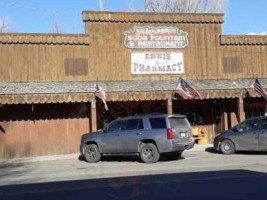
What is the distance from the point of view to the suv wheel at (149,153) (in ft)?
63.8

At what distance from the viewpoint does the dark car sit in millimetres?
20922

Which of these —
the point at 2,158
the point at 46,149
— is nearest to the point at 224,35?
the point at 46,149

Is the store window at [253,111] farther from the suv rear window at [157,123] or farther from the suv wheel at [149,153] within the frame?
the suv wheel at [149,153]

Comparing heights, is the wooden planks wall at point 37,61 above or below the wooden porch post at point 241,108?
above

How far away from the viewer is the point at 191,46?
28547 mm

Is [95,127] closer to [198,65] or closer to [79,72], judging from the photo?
[79,72]

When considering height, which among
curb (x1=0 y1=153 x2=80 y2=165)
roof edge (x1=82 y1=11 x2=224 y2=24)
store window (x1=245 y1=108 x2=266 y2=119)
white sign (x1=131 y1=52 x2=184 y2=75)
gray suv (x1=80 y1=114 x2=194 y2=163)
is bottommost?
curb (x1=0 y1=153 x2=80 y2=165)

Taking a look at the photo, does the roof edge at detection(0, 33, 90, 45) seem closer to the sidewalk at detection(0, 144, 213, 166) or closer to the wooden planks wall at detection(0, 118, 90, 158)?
the wooden planks wall at detection(0, 118, 90, 158)

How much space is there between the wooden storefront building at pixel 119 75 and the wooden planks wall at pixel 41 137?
5cm

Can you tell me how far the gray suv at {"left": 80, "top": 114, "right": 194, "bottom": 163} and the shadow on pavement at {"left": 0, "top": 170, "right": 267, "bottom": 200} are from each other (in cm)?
465

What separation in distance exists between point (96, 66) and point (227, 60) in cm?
748

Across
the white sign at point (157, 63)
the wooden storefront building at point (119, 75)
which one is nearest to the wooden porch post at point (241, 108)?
the wooden storefront building at point (119, 75)

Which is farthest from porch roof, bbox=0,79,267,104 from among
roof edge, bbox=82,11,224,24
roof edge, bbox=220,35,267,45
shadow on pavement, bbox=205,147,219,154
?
roof edge, bbox=82,11,224,24

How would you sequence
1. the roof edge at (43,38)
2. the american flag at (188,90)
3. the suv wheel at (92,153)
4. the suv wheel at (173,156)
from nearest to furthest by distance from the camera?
1. the suv wheel at (92,153)
2. the suv wheel at (173,156)
3. the american flag at (188,90)
4. the roof edge at (43,38)
